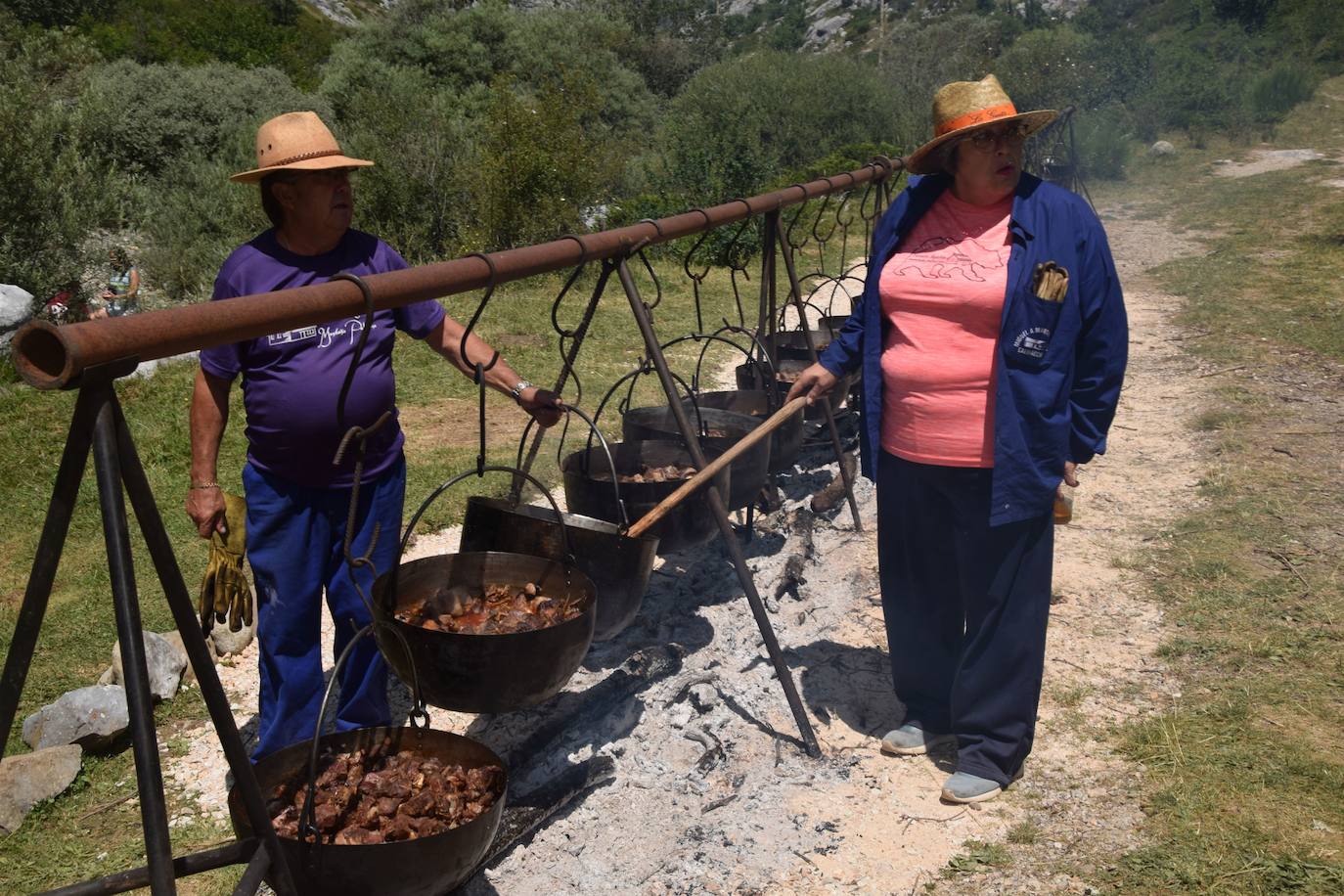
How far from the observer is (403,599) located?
305 cm

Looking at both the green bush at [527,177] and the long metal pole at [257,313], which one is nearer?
the long metal pole at [257,313]

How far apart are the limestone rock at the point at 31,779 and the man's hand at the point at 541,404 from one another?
6.44 ft

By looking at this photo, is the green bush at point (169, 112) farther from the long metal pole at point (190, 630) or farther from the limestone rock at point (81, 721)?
the long metal pole at point (190, 630)

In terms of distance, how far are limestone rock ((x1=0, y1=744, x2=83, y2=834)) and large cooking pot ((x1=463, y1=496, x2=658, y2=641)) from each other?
1600 millimetres

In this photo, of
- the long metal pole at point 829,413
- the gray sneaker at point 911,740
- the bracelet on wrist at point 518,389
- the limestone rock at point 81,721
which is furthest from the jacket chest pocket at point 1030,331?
the limestone rock at point 81,721

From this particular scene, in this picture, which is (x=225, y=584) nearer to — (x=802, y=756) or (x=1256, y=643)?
(x=802, y=756)

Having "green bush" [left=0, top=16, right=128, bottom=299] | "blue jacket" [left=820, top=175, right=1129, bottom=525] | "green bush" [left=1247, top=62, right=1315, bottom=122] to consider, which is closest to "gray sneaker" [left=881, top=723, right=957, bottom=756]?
"blue jacket" [left=820, top=175, right=1129, bottom=525]

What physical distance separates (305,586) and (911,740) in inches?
81.4

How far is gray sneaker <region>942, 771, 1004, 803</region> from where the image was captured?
338 cm

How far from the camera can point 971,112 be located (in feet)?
10.1

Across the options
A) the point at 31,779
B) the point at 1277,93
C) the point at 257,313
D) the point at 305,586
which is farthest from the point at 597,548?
the point at 1277,93

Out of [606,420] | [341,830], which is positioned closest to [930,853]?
[341,830]

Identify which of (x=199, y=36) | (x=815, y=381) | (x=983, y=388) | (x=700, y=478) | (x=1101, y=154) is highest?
(x=199, y=36)

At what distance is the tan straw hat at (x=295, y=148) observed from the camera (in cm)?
285
